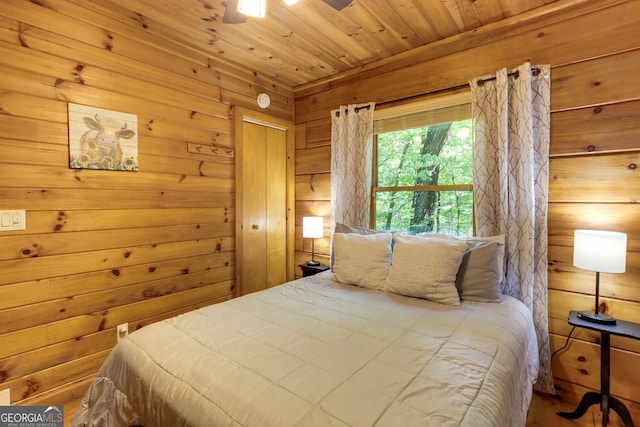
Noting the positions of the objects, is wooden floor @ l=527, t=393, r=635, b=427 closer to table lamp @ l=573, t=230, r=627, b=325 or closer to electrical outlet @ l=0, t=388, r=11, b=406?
table lamp @ l=573, t=230, r=627, b=325

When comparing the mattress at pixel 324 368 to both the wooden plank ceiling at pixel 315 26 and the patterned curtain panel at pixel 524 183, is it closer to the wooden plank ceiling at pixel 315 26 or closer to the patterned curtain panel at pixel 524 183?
the patterned curtain panel at pixel 524 183

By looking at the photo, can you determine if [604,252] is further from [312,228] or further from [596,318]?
[312,228]

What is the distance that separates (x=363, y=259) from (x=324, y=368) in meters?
1.14

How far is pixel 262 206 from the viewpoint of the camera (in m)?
3.16

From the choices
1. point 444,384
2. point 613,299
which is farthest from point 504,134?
point 444,384

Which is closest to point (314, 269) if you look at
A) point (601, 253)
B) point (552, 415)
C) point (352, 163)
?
point (352, 163)

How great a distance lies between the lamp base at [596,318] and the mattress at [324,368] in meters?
0.31

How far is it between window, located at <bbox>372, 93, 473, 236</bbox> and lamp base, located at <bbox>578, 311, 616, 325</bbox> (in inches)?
33.8

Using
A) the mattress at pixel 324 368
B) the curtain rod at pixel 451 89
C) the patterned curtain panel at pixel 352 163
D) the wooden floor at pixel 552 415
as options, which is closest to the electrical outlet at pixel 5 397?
the wooden floor at pixel 552 415

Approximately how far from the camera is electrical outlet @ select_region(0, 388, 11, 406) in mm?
1662

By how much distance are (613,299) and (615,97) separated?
124cm

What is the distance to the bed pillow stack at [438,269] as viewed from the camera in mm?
1843

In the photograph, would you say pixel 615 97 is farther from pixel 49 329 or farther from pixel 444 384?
pixel 49 329

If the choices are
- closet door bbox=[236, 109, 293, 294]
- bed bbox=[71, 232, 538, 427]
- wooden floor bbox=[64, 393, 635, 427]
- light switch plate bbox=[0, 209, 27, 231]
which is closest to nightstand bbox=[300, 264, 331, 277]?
closet door bbox=[236, 109, 293, 294]
